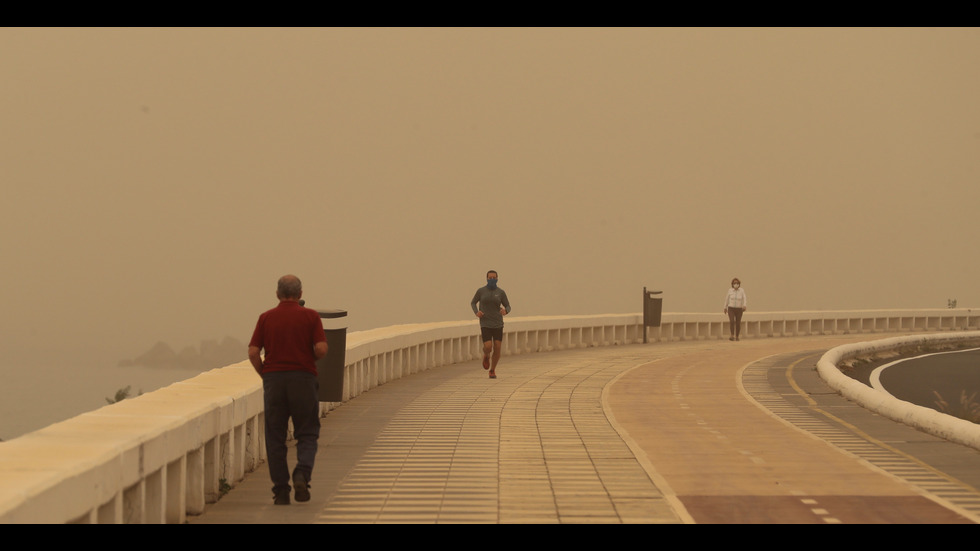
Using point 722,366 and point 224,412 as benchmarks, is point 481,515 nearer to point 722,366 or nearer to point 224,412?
point 224,412

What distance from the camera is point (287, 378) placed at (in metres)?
10.4

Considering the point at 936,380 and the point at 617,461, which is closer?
the point at 617,461

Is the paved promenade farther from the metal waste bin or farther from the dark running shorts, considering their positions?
the metal waste bin

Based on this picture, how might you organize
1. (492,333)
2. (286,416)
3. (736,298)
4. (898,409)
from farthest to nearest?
(736,298) → (492,333) → (898,409) → (286,416)

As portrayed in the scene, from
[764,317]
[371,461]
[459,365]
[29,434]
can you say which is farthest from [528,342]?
[29,434]

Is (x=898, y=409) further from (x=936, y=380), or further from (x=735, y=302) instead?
(x=735, y=302)

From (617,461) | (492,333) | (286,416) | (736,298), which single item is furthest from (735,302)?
(286,416)

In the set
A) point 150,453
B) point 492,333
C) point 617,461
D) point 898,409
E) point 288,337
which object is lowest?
point 617,461

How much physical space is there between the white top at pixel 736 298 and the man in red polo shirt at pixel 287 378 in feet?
95.3

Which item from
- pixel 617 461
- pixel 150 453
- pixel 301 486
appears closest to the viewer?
pixel 150 453

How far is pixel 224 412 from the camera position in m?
11.1

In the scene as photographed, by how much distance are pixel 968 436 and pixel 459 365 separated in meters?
14.5

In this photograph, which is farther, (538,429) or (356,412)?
(356,412)

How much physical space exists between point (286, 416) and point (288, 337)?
0.66m
